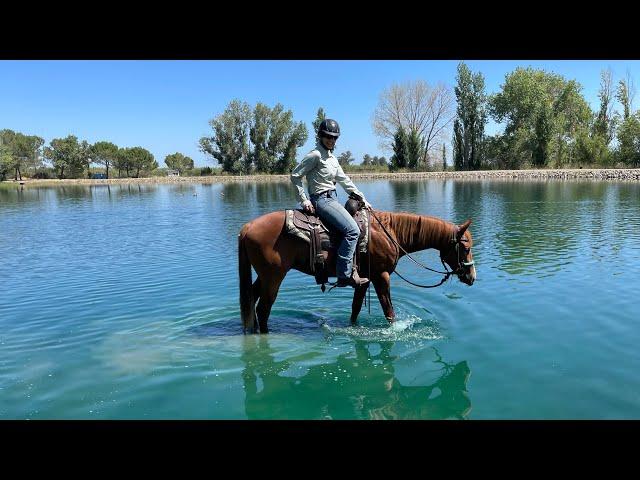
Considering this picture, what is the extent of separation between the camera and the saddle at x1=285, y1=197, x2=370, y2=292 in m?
7.34

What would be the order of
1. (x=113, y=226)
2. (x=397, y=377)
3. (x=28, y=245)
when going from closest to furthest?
(x=397, y=377) → (x=28, y=245) → (x=113, y=226)

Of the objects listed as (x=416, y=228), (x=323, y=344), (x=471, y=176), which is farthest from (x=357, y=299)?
(x=471, y=176)

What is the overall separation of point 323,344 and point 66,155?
112816mm

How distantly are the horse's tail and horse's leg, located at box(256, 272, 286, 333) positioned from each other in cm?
14

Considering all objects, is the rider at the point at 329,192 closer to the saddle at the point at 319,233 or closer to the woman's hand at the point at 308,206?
the woman's hand at the point at 308,206

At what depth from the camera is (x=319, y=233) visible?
24.3ft

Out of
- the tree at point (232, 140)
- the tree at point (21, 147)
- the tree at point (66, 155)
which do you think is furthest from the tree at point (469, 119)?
the tree at point (21, 147)

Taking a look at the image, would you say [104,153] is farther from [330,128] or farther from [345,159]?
[330,128]

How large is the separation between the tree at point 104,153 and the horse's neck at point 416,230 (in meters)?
112

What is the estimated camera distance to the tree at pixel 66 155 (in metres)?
101
